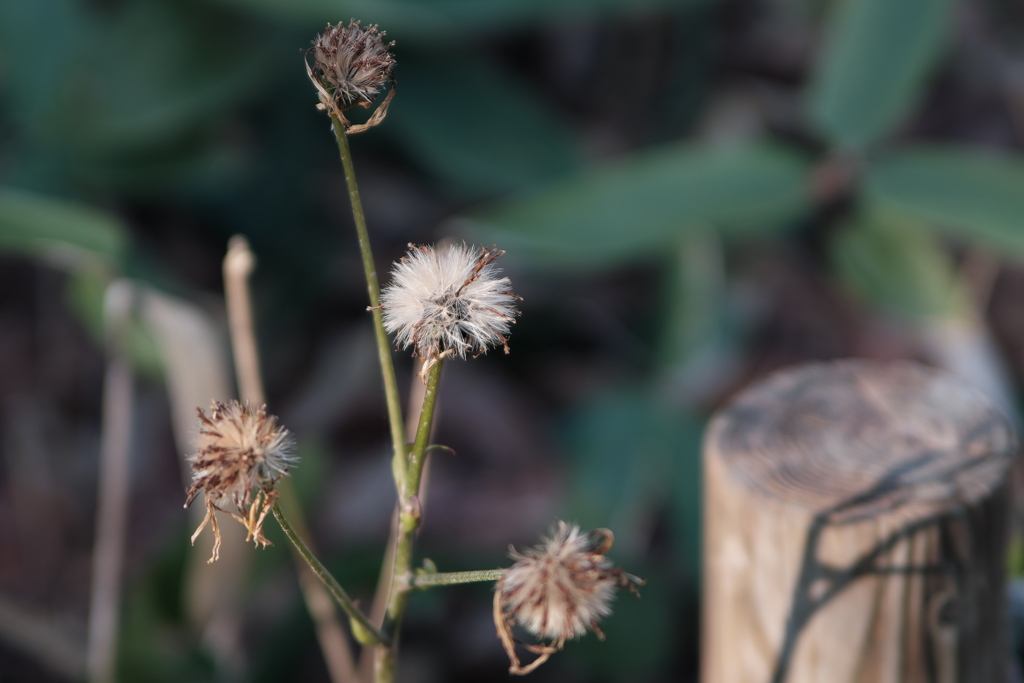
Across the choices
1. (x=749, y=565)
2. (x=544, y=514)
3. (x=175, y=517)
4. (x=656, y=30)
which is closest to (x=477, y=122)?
(x=656, y=30)

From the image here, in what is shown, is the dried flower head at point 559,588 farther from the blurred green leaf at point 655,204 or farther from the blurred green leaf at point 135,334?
the blurred green leaf at point 135,334

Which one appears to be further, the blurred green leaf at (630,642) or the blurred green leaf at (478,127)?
the blurred green leaf at (478,127)

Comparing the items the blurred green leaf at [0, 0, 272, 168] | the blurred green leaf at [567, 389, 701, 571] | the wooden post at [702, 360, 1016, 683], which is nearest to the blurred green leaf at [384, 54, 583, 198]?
the blurred green leaf at [0, 0, 272, 168]

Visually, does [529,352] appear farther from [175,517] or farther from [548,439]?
[175,517]

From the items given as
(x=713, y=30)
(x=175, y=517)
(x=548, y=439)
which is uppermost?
(x=713, y=30)

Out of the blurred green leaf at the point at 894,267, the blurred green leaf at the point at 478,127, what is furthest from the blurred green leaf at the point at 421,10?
the blurred green leaf at the point at 894,267

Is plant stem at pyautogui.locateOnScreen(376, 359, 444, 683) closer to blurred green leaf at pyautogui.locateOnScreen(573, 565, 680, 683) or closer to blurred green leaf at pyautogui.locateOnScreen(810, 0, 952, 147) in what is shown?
blurred green leaf at pyautogui.locateOnScreen(573, 565, 680, 683)
